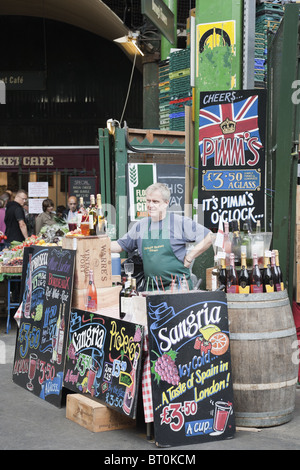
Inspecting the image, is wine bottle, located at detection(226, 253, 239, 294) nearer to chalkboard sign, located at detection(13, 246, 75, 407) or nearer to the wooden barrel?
the wooden barrel

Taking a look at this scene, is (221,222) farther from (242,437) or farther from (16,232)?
(16,232)

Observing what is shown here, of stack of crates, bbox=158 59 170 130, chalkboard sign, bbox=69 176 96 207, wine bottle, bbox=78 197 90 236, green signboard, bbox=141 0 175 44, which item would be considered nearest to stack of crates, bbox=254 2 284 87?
green signboard, bbox=141 0 175 44

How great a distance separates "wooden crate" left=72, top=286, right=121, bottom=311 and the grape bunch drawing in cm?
116

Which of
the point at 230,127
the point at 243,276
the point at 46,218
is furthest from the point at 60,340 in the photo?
the point at 46,218

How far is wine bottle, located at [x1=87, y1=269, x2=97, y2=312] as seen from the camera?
5445mm

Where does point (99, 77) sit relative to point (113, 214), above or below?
above

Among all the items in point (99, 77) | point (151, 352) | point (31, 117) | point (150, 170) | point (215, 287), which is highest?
point (99, 77)

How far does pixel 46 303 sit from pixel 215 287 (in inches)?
68.4

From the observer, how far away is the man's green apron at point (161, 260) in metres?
6.00

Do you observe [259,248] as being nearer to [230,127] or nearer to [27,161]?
[230,127]

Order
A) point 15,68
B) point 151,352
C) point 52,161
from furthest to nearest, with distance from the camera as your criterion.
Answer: point 15,68 → point 52,161 → point 151,352

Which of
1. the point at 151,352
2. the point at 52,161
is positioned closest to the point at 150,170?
the point at 151,352

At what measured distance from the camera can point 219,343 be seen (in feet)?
15.4

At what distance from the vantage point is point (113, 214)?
973cm
